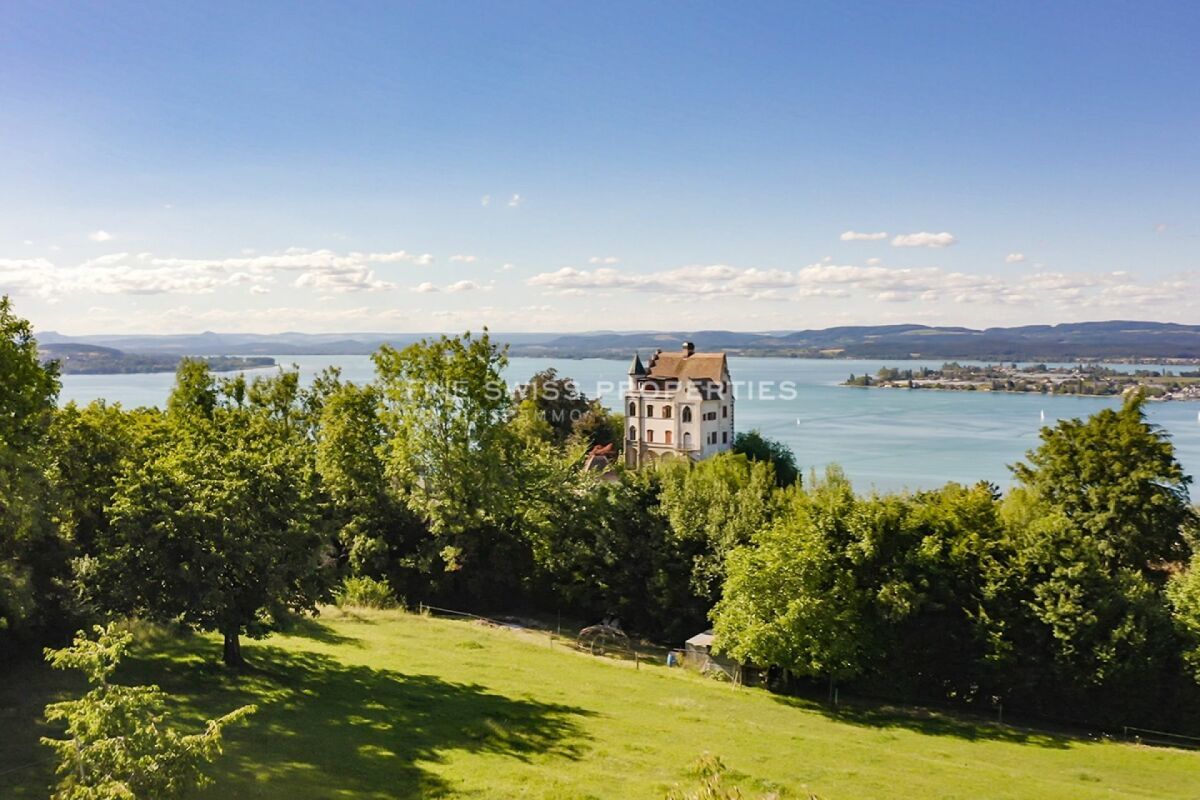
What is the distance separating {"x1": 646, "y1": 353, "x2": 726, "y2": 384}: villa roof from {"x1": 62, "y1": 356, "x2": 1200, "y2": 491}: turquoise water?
15417mm

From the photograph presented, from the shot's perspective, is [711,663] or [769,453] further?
[769,453]

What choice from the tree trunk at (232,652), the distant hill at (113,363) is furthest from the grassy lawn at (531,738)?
the distant hill at (113,363)

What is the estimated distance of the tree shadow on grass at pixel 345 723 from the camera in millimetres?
15641

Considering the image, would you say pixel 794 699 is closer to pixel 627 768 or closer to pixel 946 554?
pixel 946 554

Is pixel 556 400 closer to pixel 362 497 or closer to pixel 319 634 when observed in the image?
pixel 362 497

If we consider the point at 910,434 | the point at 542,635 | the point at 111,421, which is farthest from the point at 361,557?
the point at 910,434

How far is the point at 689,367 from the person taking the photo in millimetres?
76000

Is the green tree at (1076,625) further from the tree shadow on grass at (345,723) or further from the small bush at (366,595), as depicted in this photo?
the small bush at (366,595)

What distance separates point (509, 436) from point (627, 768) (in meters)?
20.4

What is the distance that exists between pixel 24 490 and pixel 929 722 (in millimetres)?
24559

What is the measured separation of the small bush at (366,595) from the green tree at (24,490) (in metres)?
13.0

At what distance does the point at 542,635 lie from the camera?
31688 mm

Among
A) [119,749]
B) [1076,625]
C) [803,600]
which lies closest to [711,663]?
[803,600]

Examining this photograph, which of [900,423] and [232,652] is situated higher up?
[232,652]
